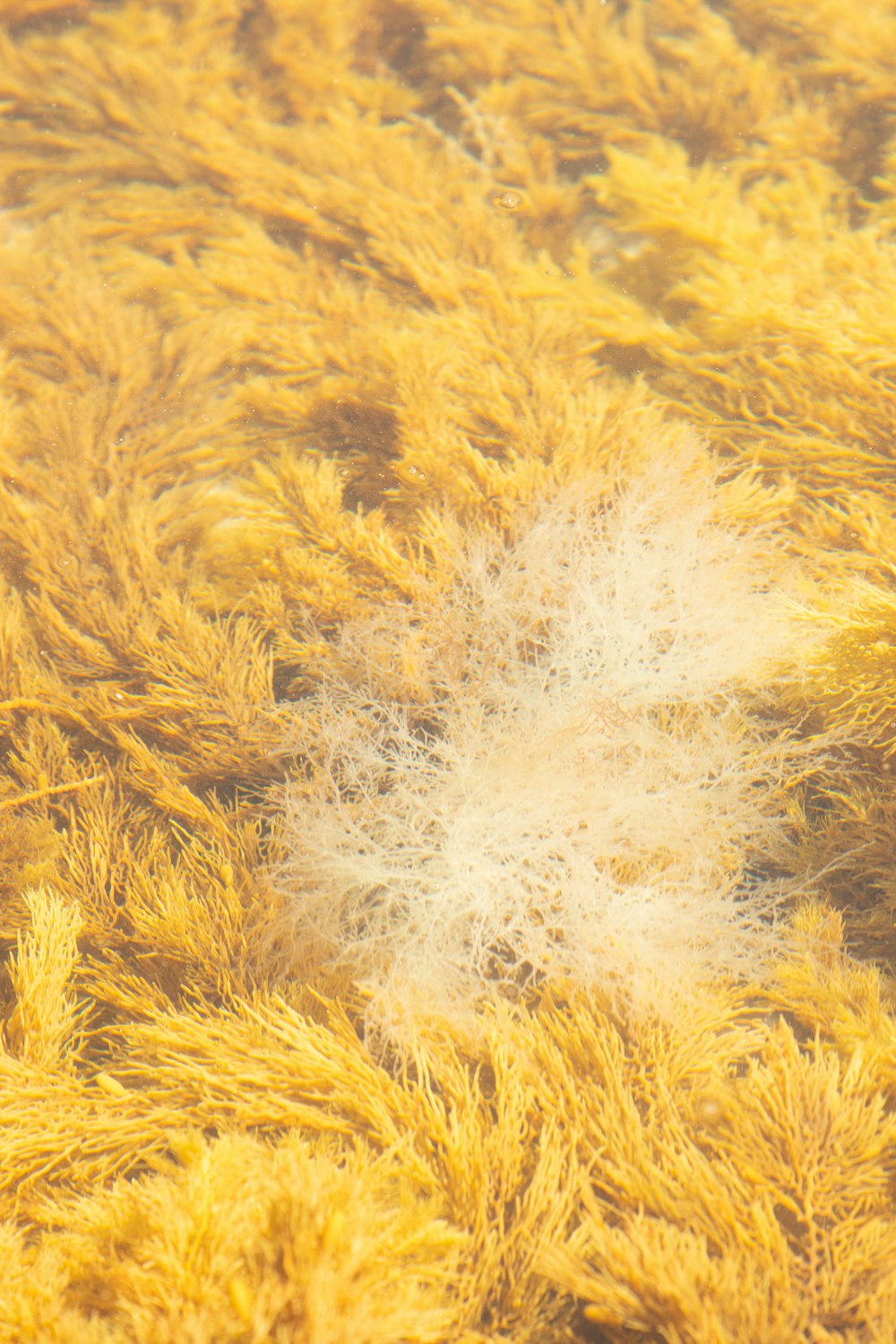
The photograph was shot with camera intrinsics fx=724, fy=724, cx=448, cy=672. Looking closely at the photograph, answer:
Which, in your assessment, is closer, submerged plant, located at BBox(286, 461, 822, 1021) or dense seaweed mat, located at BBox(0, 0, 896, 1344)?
dense seaweed mat, located at BBox(0, 0, 896, 1344)

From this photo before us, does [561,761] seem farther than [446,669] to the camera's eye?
No

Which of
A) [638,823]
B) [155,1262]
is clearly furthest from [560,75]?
[155,1262]

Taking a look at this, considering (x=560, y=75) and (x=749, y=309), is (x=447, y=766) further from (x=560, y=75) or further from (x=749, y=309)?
(x=560, y=75)

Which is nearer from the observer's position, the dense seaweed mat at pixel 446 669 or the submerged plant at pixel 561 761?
the dense seaweed mat at pixel 446 669
